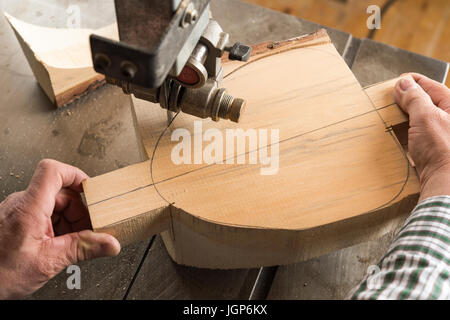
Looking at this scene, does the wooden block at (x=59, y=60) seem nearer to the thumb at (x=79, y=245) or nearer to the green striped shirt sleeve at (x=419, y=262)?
the thumb at (x=79, y=245)

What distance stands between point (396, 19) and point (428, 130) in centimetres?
219

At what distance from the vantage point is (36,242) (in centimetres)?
101

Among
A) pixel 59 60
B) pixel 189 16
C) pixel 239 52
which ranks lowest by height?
pixel 59 60

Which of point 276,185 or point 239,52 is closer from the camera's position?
point 239,52

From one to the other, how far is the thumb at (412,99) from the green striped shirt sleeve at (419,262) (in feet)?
0.86

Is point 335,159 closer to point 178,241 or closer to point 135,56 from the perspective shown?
point 178,241

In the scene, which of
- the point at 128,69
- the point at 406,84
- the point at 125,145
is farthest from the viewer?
the point at 125,145

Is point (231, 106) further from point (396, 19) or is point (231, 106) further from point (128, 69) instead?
point (396, 19)

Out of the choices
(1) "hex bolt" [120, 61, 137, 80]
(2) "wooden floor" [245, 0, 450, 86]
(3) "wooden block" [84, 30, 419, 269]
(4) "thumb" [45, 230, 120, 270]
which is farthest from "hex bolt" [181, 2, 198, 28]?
(2) "wooden floor" [245, 0, 450, 86]

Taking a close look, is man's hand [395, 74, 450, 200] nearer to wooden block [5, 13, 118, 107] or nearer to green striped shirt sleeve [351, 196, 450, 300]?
green striped shirt sleeve [351, 196, 450, 300]

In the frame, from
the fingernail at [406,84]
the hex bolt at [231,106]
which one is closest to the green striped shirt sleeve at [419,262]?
the fingernail at [406,84]

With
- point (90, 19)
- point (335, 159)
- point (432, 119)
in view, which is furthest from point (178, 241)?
point (90, 19)

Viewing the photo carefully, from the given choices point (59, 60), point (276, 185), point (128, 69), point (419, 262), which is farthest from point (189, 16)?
point (59, 60)
